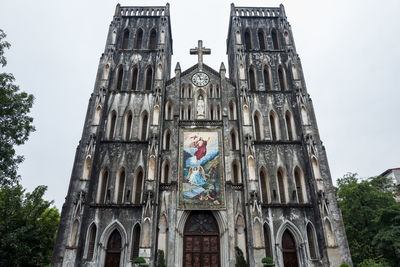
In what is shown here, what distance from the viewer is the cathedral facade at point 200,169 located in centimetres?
1703

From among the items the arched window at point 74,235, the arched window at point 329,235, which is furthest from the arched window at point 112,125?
the arched window at point 329,235

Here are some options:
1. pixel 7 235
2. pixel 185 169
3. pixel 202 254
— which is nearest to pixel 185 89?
pixel 185 169

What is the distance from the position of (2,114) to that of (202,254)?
13.6 m

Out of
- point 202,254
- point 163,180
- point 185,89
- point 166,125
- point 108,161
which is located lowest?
point 202,254

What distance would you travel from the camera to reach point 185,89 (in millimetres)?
22984

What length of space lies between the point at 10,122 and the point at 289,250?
17291 mm

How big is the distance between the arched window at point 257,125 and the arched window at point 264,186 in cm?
261

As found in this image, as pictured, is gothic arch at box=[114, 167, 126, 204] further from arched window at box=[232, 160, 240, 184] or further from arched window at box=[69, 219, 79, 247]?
arched window at box=[232, 160, 240, 184]

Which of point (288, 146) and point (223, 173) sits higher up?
point (288, 146)

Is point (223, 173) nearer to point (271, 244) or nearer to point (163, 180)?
point (163, 180)

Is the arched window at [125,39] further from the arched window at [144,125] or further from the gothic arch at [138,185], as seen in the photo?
the gothic arch at [138,185]

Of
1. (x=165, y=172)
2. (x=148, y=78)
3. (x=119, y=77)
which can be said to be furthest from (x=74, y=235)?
(x=148, y=78)

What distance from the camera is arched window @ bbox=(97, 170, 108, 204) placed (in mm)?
18408

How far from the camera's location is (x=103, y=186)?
19.0m
